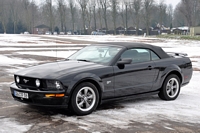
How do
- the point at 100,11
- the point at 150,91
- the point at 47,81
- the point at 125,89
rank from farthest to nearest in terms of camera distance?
the point at 100,11 < the point at 150,91 < the point at 125,89 < the point at 47,81

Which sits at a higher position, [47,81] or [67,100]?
[47,81]

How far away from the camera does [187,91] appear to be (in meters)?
8.73

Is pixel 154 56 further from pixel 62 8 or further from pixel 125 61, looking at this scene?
pixel 62 8

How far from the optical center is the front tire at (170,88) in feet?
24.5

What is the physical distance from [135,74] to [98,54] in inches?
36.6

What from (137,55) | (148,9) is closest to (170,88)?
(137,55)

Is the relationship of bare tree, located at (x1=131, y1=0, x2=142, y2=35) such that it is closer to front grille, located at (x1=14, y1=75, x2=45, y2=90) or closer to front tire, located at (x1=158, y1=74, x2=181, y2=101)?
front tire, located at (x1=158, y1=74, x2=181, y2=101)

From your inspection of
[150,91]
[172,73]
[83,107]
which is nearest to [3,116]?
[83,107]

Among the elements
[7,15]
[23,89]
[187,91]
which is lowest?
[187,91]

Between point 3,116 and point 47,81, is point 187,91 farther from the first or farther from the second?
point 3,116

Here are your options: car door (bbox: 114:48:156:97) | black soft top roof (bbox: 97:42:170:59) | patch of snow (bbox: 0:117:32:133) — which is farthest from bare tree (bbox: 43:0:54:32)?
patch of snow (bbox: 0:117:32:133)

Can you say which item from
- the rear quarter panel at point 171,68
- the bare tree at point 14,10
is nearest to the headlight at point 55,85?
the rear quarter panel at point 171,68

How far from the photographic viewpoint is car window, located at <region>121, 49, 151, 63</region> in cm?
692

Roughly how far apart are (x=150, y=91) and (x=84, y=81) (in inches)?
76.1
